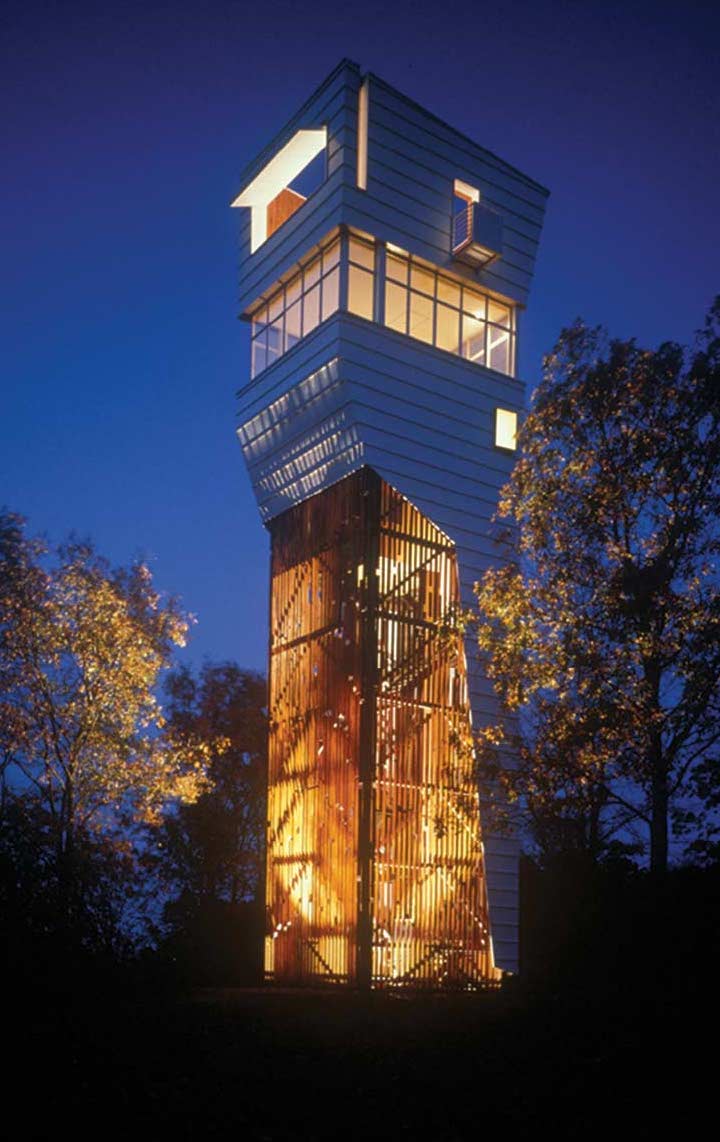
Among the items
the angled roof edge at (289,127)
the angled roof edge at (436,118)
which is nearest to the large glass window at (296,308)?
the angled roof edge at (289,127)

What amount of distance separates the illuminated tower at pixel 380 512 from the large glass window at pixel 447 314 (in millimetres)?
49

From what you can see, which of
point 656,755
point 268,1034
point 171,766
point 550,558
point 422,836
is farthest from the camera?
point 171,766

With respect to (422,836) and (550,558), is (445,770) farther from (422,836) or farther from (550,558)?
(550,558)

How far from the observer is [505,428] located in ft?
81.1

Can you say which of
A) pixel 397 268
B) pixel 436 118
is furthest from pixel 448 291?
pixel 436 118

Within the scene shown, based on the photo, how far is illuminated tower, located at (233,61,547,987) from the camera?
21062 millimetres

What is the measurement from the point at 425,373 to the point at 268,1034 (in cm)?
1452

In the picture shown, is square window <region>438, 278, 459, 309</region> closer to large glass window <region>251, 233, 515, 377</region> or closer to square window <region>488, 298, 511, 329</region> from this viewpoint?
large glass window <region>251, 233, 515, 377</region>

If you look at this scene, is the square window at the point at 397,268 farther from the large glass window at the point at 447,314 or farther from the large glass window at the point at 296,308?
the large glass window at the point at 296,308

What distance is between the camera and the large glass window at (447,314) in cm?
2336

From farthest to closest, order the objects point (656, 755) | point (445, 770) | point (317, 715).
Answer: point (317, 715)
point (445, 770)
point (656, 755)

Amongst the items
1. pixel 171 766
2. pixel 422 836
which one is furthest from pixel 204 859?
pixel 422 836

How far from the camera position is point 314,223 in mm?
22953

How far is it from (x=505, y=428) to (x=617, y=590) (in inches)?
334
